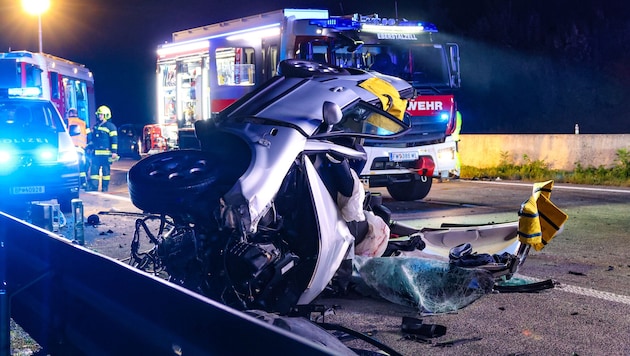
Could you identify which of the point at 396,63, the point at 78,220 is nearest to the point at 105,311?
the point at 78,220

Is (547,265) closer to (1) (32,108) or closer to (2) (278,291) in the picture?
(2) (278,291)

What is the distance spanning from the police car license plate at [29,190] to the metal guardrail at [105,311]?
241 inches

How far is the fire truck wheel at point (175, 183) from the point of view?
14.0 ft

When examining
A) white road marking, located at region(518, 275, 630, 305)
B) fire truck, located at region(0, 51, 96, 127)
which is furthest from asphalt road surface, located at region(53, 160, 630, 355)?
fire truck, located at region(0, 51, 96, 127)

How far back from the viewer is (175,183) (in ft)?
14.1

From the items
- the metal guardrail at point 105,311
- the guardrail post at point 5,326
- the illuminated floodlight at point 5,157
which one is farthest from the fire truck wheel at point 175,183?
the illuminated floodlight at point 5,157

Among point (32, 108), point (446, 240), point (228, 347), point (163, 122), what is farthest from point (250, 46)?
point (228, 347)

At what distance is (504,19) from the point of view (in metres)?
38.2

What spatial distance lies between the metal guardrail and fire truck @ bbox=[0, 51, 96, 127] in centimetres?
1263

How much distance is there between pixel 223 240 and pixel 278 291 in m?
0.48

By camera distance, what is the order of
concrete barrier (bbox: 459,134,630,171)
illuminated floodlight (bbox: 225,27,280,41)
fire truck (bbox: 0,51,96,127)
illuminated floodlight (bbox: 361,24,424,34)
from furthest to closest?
fire truck (bbox: 0,51,96,127), concrete barrier (bbox: 459,134,630,171), illuminated floodlight (bbox: 225,27,280,41), illuminated floodlight (bbox: 361,24,424,34)

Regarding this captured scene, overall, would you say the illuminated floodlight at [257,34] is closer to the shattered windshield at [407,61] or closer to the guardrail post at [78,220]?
the shattered windshield at [407,61]

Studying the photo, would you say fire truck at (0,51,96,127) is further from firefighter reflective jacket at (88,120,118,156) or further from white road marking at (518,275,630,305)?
white road marking at (518,275,630,305)

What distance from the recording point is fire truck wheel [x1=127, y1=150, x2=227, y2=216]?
4.27 metres
